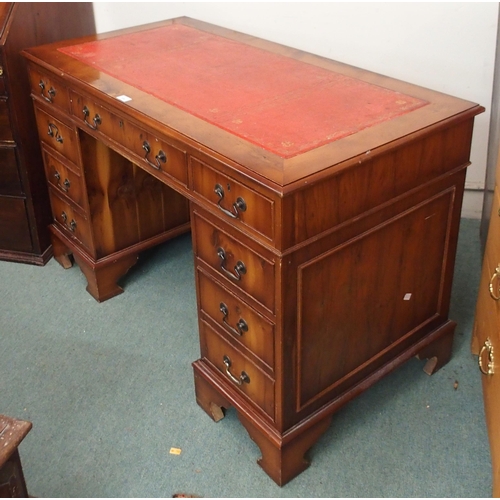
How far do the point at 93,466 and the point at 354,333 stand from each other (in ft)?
2.63

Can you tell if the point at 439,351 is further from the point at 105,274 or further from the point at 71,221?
the point at 71,221

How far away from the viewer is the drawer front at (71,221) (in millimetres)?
2416

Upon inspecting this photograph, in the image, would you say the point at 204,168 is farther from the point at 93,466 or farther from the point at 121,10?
Result: the point at 121,10

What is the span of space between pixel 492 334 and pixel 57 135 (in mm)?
1559

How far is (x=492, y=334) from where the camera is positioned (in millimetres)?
1822

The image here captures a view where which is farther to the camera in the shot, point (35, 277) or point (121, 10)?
point (121, 10)

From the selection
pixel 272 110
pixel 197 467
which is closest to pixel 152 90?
pixel 272 110

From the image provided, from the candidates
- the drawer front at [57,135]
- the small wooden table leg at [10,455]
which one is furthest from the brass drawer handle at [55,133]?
the small wooden table leg at [10,455]

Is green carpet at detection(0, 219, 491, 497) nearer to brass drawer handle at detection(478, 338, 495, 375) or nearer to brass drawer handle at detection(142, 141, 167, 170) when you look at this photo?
brass drawer handle at detection(478, 338, 495, 375)

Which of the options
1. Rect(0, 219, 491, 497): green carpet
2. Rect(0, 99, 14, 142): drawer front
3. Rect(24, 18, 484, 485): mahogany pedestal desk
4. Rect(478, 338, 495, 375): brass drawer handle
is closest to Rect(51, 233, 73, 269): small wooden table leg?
Rect(0, 219, 491, 497): green carpet

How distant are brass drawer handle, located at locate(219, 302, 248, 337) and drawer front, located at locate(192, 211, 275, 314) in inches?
3.6

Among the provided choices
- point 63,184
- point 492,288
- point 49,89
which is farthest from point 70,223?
point 492,288

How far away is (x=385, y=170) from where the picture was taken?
59.9 inches

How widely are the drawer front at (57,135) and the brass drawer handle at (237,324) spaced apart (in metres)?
0.87
